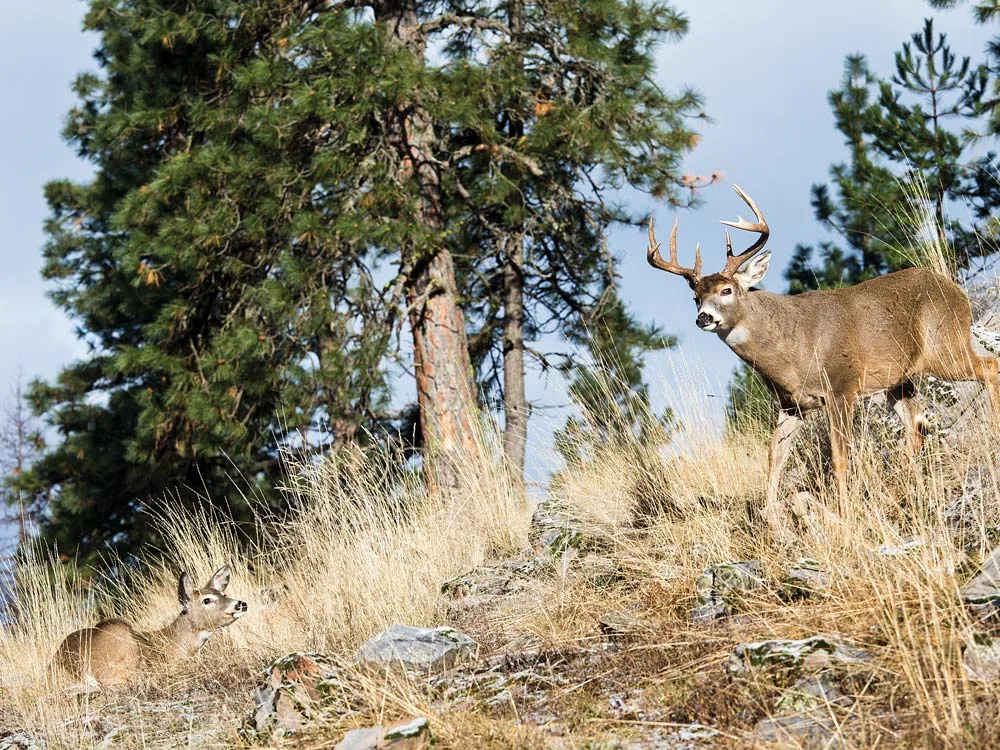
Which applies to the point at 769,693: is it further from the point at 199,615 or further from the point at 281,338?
the point at 281,338

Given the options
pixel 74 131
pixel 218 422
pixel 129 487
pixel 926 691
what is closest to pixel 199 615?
pixel 218 422

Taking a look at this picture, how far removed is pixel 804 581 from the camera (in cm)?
483

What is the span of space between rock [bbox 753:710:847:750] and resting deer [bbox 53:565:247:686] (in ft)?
15.5

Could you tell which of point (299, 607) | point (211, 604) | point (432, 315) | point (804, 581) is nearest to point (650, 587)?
point (804, 581)

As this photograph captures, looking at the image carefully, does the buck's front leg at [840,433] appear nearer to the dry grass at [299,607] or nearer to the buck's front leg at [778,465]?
the buck's front leg at [778,465]

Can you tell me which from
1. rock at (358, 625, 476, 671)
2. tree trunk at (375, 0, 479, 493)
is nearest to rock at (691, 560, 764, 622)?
rock at (358, 625, 476, 671)

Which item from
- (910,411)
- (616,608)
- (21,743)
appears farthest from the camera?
(910,411)

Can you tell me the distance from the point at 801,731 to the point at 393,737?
4.48 ft

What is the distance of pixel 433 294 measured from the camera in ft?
37.5

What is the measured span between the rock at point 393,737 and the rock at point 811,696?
1211 mm

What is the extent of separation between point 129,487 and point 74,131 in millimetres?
4958

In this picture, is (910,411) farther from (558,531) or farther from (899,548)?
(899,548)

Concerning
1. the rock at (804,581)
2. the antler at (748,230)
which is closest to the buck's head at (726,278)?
the antler at (748,230)

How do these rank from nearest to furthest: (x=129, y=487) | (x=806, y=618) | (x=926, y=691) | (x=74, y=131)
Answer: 1. (x=926, y=691)
2. (x=806, y=618)
3. (x=129, y=487)
4. (x=74, y=131)
